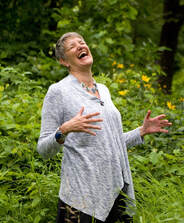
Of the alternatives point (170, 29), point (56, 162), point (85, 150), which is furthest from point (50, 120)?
point (170, 29)

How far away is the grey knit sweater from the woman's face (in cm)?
16

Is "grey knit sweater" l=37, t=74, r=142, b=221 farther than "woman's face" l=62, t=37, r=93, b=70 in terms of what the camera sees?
No

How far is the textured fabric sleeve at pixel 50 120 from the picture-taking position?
6.79 ft

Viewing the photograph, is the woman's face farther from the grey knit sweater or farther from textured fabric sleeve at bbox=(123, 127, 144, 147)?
textured fabric sleeve at bbox=(123, 127, 144, 147)

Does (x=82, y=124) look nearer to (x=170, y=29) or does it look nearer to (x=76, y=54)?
(x=76, y=54)

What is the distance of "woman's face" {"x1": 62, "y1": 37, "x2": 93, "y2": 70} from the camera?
7.42 feet

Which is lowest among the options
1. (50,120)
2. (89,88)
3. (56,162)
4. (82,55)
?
(56,162)

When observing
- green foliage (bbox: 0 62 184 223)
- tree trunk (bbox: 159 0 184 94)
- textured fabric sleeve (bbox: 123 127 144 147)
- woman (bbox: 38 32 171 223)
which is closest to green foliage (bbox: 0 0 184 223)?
green foliage (bbox: 0 62 184 223)

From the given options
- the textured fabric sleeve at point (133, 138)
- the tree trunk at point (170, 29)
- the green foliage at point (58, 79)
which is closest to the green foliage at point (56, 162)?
the green foliage at point (58, 79)

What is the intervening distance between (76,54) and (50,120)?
491 mm

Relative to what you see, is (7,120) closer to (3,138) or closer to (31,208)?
(3,138)

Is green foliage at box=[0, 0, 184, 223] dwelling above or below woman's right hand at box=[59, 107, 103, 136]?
below

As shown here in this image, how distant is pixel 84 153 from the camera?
6.82 feet

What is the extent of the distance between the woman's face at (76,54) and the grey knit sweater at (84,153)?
16 centimetres
